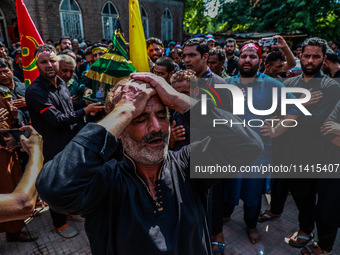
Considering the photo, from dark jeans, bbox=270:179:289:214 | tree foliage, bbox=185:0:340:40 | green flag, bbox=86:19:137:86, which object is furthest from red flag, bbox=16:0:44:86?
tree foliage, bbox=185:0:340:40

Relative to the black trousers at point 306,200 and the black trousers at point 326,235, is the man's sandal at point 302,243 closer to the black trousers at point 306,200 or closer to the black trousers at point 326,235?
the black trousers at point 306,200

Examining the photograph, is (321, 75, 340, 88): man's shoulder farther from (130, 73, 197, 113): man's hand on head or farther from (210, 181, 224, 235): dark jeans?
(130, 73, 197, 113): man's hand on head

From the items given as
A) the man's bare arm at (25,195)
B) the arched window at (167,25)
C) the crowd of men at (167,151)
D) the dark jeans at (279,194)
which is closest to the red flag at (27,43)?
the crowd of men at (167,151)

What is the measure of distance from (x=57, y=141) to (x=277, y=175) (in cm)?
317

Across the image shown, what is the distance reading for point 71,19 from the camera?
48.6ft

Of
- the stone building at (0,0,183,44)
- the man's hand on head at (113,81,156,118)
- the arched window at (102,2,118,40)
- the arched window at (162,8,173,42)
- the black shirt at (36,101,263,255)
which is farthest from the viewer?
the arched window at (162,8,173,42)

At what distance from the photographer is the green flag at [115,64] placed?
2.04 metres

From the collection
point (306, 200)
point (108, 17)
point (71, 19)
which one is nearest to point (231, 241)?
point (306, 200)

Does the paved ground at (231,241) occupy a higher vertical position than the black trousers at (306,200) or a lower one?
lower

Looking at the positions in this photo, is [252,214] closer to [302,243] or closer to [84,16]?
[302,243]

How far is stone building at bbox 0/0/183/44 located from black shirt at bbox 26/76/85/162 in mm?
12345

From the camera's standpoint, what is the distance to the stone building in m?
13.2

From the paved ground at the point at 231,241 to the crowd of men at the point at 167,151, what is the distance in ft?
0.39

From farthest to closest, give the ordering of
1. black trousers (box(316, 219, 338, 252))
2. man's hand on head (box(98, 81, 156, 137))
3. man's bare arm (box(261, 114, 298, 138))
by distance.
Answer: man's bare arm (box(261, 114, 298, 138)) < black trousers (box(316, 219, 338, 252)) < man's hand on head (box(98, 81, 156, 137))
